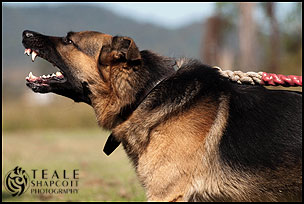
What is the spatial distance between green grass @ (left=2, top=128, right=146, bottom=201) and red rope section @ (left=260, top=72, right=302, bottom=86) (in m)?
1.74

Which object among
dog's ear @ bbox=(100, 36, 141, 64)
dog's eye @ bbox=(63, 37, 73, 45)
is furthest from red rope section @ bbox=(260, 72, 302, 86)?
dog's eye @ bbox=(63, 37, 73, 45)

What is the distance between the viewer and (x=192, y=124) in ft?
13.7

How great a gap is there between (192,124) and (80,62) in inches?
58.6

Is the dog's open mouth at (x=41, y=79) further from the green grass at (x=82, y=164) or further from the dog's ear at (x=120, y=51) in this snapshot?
the green grass at (x=82, y=164)

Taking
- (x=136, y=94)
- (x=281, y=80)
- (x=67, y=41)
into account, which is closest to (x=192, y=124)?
(x=136, y=94)

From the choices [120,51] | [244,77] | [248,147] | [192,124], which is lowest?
[248,147]

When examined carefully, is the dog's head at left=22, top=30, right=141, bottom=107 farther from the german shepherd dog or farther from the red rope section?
the red rope section

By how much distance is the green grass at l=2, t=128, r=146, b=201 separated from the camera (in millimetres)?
7238

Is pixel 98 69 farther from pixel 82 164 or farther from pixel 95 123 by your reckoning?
pixel 95 123

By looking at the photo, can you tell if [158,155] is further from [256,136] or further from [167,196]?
[256,136]

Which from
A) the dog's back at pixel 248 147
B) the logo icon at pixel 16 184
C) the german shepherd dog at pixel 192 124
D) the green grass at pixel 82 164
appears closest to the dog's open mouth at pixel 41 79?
the german shepherd dog at pixel 192 124

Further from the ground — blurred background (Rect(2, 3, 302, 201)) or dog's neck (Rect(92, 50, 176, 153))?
dog's neck (Rect(92, 50, 176, 153))

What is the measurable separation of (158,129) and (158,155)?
10.6 inches

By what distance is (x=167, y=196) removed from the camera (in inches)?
161
